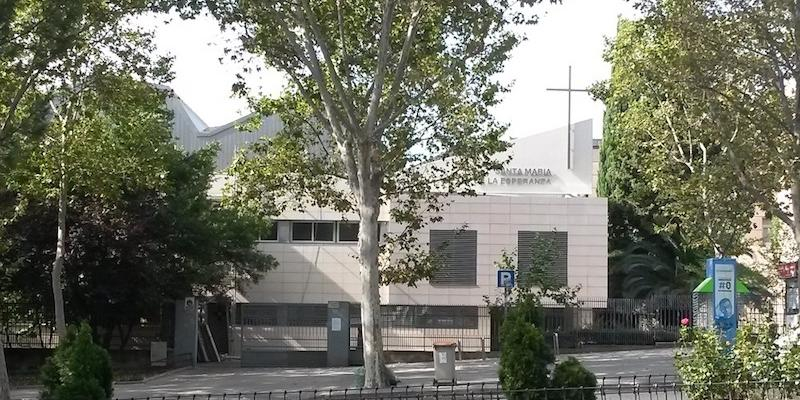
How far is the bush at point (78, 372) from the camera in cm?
1060

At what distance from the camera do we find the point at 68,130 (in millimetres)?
23062

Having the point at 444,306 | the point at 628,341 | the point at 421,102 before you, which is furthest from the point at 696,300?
the point at 421,102

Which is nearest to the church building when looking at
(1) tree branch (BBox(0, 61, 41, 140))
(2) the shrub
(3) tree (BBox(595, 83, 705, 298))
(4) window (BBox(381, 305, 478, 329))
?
(4) window (BBox(381, 305, 478, 329))

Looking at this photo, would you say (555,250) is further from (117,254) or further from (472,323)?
(117,254)

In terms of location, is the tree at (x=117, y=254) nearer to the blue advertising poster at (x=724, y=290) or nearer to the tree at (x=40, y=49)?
the tree at (x=40, y=49)

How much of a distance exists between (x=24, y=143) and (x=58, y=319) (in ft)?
31.8

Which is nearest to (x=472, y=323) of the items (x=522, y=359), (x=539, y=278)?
(x=539, y=278)

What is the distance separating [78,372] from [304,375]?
53.9 feet

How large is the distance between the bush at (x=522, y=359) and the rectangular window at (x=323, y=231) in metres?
27.4

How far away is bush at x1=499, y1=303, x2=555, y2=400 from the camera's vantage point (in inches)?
473

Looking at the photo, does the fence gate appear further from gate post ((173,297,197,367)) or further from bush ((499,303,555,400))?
bush ((499,303,555,400))

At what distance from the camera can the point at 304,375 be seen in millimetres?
26906

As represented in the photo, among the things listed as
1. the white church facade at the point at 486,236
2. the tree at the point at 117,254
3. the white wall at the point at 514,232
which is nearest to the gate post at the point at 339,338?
the white church facade at the point at 486,236

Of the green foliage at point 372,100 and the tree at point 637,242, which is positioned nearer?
the green foliage at point 372,100
